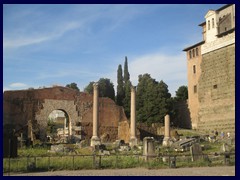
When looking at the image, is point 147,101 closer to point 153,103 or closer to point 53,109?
point 153,103

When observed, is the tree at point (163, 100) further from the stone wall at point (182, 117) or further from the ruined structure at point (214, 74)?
the ruined structure at point (214, 74)

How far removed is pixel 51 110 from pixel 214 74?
20430 mm

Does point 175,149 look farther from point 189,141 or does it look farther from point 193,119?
point 193,119

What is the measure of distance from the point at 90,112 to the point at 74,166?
27573mm

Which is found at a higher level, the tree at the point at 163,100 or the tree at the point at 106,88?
the tree at the point at 106,88

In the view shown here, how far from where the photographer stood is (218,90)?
136 feet

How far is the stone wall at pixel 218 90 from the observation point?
129 feet

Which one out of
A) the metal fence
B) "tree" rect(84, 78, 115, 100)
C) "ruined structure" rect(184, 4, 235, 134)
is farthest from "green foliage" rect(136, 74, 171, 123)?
the metal fence

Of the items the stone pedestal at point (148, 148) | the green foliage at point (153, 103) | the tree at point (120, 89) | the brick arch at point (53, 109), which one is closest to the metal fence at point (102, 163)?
the stone pedestal at point (148, 148)

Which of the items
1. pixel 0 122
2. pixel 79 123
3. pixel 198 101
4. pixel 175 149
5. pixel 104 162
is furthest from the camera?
pixel 198 101

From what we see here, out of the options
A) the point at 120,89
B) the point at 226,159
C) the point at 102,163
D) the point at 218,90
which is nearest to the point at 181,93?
the point at 120,89

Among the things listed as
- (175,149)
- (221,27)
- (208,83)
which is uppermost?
(221,27)

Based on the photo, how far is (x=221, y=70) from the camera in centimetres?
4138

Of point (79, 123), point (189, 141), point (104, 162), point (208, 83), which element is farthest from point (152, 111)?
point (104, 162)
